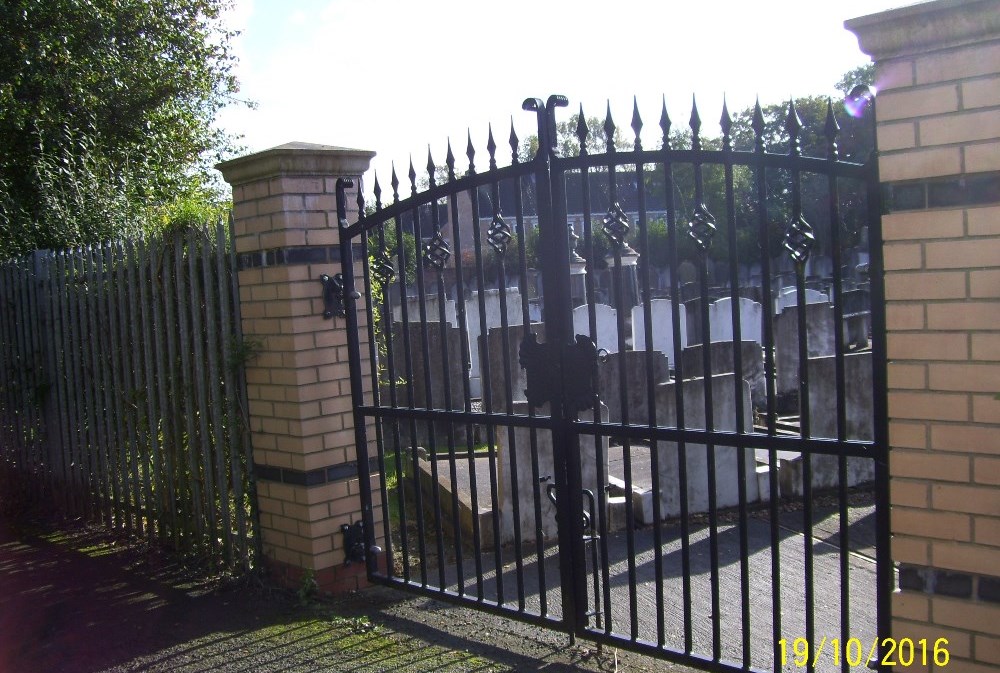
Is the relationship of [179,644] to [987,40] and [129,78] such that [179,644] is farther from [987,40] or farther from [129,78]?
[129,78]

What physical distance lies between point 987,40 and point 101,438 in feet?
19.5

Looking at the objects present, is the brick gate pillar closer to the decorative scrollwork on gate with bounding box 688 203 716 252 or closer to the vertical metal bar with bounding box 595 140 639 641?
the decorative scrollwork on gate with bounding box 688 203 716 252

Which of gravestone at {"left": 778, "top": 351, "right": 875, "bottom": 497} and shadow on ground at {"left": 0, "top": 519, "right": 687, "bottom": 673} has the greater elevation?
gravestone at {"left": 778, "top": 351, "right": 875, "bottom": 497}

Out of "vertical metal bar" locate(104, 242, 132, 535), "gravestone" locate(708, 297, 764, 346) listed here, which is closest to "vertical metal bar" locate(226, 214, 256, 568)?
"vertical metal bar" locate(104, 242, 132, 535)

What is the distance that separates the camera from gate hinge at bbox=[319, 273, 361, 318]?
182 inches

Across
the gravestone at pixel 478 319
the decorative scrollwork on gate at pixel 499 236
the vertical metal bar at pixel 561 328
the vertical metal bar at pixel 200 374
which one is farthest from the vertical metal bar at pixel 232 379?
the gravestone at pixel 478 319

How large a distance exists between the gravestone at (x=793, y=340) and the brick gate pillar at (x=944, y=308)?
24.0ft

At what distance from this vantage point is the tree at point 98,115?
7836mm

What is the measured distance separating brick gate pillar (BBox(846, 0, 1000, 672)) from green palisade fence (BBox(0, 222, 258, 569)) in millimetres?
3458

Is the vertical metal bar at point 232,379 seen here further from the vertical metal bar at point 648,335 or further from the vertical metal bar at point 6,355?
the vertical metal bar at point 6,355

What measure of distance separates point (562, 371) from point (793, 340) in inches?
305

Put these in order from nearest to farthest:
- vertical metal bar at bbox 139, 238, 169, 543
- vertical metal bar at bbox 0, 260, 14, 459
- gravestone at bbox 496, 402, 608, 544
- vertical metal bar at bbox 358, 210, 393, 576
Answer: vertical metal bar at bbox 358, 210, 393, 576 → vertical metal bar at bbox 139, 238, 169, 543 → gravestone at bbox 496, 402, 608, 544 → vertical metal bar at bbox 0, 260, 14, 459

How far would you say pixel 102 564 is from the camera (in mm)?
5617

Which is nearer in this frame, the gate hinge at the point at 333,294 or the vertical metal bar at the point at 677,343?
the vertical metal bar at the point at 677,343
